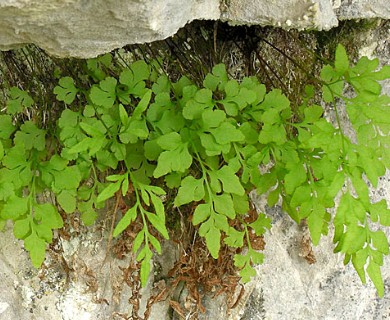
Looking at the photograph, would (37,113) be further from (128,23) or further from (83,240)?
(128,23)

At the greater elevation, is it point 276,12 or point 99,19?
point 276,12

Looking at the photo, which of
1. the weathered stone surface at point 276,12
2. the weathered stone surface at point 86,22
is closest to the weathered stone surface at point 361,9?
the weathered stone surface at point 276,12

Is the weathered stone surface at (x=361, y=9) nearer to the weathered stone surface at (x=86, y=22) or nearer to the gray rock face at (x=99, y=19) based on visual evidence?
the gray rock face at (x=99, y=19)

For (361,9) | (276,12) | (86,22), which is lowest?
(86,22)

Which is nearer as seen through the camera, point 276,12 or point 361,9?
point 276,12

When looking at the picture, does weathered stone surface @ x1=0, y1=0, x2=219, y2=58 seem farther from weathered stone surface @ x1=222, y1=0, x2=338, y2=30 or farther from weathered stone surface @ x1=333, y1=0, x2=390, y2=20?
weathered stone surface @ x1=333, y1=0, x2=390, y2=20

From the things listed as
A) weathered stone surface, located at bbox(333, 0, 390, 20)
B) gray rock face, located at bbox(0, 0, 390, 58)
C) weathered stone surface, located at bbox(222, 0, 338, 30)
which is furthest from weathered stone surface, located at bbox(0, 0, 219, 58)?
weathered stone surface, located at bbox(333, 0, 390, 20)

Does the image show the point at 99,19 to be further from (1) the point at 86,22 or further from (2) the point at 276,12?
(2) the point at 276,12

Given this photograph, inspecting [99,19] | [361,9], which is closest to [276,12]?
[361,9]

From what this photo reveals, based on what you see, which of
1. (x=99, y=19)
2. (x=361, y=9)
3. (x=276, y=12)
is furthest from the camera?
(x=361, y=9)
